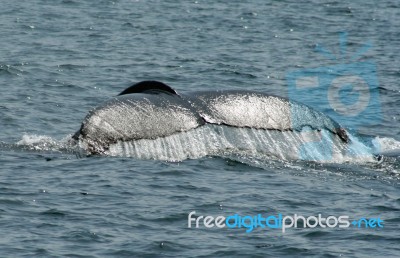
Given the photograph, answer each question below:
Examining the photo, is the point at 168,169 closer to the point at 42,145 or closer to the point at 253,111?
the point at 253,111

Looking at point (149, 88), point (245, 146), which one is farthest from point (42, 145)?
point (245, 146)

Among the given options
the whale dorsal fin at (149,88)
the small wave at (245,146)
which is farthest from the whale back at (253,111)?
the whale dorsal fin at (149,88)

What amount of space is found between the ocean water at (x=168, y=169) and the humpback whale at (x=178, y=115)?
345 mm

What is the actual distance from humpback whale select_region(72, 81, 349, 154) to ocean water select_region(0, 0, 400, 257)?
345 mm

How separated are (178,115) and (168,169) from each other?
3.37 feet

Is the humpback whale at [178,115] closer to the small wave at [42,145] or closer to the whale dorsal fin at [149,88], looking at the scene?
the whale dorsal fin at [149,88]

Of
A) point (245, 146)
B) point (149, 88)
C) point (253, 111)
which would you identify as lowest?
point (245, 146)

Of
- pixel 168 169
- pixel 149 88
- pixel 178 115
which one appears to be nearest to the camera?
pixel 168 169

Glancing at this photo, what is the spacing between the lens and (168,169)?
1703 centimetres

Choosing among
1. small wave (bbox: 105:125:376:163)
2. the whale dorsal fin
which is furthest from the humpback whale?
small wave (bbox: 105:125:376:163)

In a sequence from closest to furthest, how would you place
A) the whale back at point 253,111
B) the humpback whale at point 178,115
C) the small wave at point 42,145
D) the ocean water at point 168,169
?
the ocean water at point 168,169 < the humpback whale at point 178,115 < the small wave at point 42,145 < the whale back at point 253,111

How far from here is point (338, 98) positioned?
27.3 meters

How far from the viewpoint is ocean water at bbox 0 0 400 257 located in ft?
45.5

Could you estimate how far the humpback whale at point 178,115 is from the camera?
1695cm
